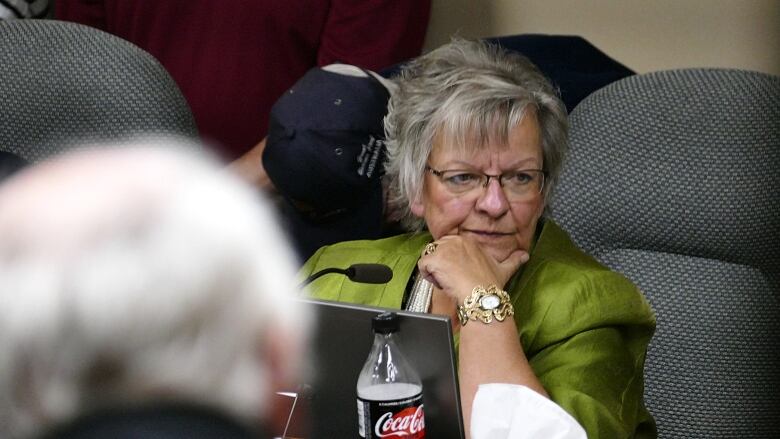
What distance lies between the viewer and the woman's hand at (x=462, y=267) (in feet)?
4.80

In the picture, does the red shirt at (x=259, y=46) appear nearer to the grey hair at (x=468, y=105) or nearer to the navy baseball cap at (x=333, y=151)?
the navy baseball cap at (x=333, y=151)

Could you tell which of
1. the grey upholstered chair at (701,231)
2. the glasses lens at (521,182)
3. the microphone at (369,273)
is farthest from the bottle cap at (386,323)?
the grey upholstered chair at (701,231)

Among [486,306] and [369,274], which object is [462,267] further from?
[369,274]

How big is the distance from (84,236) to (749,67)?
2440 millimetres

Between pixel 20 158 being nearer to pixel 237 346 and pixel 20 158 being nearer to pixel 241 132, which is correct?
pixel 241 132

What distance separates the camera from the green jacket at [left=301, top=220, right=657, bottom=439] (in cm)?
141

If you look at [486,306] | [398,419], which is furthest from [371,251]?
[398,419]

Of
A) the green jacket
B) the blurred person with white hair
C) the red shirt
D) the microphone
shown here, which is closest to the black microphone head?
the microphone

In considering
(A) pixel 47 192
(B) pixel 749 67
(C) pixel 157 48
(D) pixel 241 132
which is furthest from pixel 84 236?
(B) pixel 749 67

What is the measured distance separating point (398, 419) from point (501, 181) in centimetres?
55

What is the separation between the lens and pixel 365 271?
134cm

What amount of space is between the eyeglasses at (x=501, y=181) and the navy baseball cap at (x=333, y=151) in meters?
0.30

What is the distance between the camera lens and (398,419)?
1160 millimetres

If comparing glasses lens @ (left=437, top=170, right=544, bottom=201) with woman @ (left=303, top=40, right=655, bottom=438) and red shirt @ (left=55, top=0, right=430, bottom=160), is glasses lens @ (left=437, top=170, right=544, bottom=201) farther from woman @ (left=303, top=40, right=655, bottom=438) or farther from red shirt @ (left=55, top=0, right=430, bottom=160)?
red shirt @ (left=55, top=0, right=430, bottom=160)
